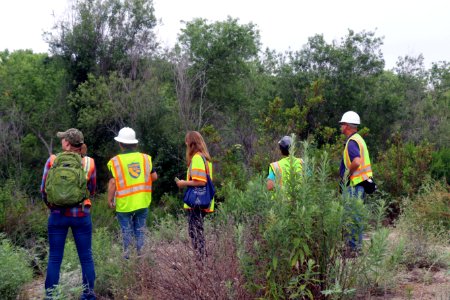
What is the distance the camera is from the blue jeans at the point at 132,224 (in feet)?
20.5

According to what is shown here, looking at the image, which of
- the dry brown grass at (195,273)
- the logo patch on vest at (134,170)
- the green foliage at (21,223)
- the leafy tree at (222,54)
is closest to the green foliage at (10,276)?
the dry brown grass at (195,273)

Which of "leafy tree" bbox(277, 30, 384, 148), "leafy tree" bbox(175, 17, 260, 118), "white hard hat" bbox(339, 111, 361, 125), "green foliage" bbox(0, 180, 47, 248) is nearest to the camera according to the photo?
"white hard hat" bbox(339, 111, 361, 125)

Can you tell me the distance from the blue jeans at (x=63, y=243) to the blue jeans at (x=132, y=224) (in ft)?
2.25

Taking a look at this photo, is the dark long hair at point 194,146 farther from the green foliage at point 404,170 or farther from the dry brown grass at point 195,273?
the green foliage at point 404,170

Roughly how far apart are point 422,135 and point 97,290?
21.0 metres

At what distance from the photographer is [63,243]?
5410mm

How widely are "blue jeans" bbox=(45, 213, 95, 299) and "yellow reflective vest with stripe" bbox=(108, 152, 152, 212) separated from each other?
1.00m

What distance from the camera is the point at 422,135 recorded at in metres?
24.3

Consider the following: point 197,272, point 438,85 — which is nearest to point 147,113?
point 197,272

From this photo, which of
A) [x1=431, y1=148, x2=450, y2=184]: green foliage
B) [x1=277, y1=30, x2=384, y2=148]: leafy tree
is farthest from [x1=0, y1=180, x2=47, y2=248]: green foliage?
[x1=277, y1=30, x2=384, y2=148]: leafy tree

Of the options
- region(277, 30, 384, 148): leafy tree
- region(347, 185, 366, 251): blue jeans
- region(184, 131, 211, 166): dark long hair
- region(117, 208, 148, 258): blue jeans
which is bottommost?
region(117, 208, 148, 258): blue jeans

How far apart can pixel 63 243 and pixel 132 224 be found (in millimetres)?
1315

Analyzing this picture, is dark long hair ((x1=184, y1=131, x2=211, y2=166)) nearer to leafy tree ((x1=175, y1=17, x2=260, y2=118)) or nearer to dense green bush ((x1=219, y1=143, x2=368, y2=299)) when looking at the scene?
dense green bush ((x1=219, y1=143, x2=368, y2=299))

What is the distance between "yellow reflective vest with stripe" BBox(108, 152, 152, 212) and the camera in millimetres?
6457
